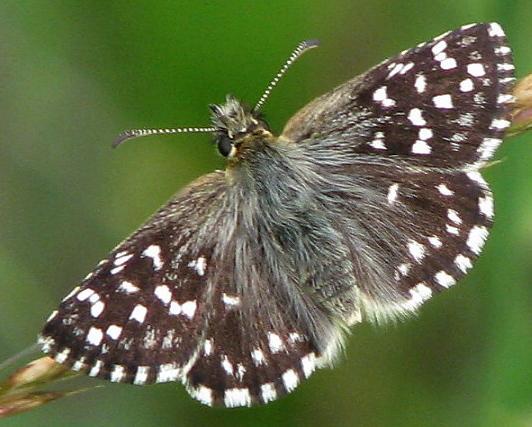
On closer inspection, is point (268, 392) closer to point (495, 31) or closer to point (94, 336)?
point (94, 336)

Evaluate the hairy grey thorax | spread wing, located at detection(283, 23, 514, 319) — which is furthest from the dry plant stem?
the hairy grey thorax

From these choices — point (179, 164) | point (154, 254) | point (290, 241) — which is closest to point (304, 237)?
point (290, 241)

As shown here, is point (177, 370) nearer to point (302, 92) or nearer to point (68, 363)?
point (68, 363)

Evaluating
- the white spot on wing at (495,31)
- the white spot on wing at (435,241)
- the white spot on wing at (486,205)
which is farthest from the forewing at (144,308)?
the white spot on wing at (495,31)

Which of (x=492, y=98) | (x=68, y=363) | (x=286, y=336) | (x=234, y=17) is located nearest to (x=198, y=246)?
(x=286, y=336)

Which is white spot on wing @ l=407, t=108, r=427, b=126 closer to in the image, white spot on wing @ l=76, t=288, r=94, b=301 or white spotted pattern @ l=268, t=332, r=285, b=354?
white spotted pattern @ l=268, t=332, r=285, b=354

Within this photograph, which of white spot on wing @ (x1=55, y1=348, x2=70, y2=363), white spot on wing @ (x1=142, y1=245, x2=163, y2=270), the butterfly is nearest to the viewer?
white spot on wing @ (x1=55, y1=348, x2=70, y2=363)
